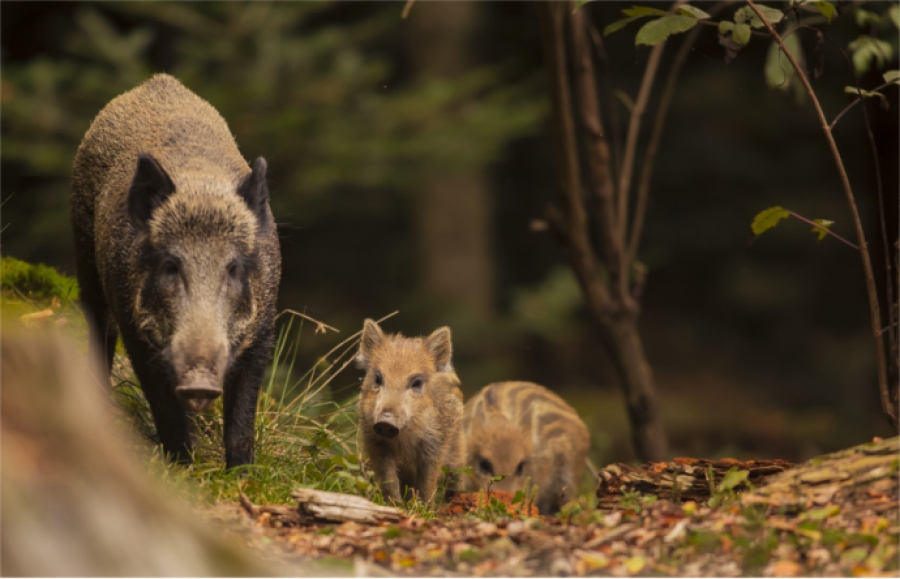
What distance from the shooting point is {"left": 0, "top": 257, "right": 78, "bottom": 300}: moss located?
18.6 ft

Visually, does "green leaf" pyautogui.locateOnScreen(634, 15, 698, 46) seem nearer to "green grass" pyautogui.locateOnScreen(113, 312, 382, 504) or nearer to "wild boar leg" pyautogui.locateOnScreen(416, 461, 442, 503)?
"green grass" pyautogui.locateOnScreen(113, 312, 382, 504)

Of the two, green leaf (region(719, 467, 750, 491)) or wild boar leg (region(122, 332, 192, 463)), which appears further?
wild boar leg (region(122, 332, 192, 463))

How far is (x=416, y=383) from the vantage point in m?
5.02

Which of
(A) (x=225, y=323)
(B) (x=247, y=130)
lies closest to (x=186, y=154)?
(A) (x=225, y=323)

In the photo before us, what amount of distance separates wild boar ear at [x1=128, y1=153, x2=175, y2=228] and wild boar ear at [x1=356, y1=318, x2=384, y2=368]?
4.76 feet

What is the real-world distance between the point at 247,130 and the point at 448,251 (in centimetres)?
433

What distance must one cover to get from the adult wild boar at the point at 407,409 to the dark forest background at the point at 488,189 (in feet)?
13.3

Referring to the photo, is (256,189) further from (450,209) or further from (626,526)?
(450,209)

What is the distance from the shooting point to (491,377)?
11.6m

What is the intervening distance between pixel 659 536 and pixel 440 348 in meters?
2.22

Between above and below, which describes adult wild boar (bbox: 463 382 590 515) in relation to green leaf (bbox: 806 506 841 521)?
above

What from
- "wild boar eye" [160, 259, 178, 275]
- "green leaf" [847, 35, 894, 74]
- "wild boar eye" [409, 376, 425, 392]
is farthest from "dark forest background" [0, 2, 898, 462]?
"wild boar eye" [160, 259, 178, 275]

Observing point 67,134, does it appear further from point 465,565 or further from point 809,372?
point 809,372

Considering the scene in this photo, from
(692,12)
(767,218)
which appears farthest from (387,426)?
(692,12)
